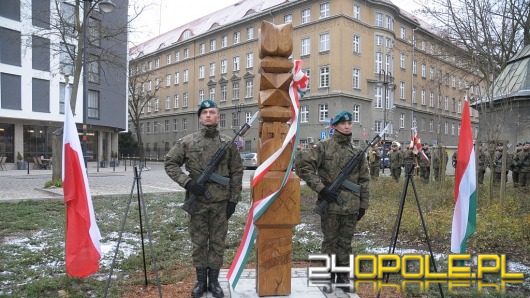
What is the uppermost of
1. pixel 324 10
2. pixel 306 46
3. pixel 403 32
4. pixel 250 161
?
pixel 403 32

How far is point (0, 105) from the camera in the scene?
29.0 m

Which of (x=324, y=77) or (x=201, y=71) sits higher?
(x=201, y=71)

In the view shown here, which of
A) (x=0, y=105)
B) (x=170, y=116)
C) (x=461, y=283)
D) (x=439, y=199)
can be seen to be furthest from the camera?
(x=170, y=116)

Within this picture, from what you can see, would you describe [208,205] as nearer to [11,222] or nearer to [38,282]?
[38,282]

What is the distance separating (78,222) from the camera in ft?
14.4

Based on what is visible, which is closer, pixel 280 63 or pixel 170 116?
pixel 280 63

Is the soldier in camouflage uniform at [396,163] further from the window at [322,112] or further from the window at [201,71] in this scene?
the window at [201,71]

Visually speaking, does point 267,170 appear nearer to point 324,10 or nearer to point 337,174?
point 337,174

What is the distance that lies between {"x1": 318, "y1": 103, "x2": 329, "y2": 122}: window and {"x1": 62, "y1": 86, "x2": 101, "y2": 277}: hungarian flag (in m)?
38.3

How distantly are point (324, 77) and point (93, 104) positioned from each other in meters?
21.9

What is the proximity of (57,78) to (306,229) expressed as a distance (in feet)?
96.6

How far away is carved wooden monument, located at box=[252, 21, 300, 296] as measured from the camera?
4480mm

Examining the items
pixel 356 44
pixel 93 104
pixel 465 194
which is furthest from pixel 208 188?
pixel 356 44

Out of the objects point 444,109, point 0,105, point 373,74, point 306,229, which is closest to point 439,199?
point 306,229
